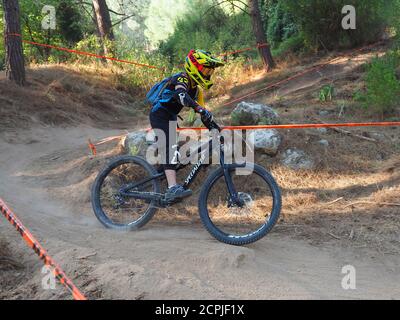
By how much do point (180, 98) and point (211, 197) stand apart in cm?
153

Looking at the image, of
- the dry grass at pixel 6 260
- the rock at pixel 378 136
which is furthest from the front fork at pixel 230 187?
the rock at pixel 378 136

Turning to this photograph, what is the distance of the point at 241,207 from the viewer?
481 cm

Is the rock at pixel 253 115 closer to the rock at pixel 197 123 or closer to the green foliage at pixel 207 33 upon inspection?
the rock at pixel 197 123

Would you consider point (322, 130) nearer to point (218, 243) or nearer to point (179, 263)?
point (218, 243)

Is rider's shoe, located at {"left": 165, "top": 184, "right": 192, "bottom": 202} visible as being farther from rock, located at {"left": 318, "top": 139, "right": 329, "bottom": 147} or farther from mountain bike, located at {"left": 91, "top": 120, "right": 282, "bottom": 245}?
rock, located at {"left": 318, "top": 139, "right": 329, "bottom": 147}

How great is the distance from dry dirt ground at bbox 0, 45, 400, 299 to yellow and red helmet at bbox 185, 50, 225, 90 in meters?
1.81

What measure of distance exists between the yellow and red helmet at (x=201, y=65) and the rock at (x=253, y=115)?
2.43 m

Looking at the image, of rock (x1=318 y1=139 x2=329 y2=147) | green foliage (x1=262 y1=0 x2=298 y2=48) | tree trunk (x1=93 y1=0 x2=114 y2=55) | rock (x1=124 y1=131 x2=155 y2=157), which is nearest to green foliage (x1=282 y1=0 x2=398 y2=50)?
green foliage (x1=262 y1=0 x2=298 y2=48)

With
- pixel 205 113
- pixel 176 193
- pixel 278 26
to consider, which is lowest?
pixel 176 193

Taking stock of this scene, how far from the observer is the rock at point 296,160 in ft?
22.6

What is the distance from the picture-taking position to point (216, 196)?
5.42 meters

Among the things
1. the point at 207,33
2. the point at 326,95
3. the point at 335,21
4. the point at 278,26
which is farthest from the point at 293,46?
the point at 207,33

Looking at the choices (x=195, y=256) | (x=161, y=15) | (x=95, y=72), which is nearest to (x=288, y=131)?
(x=195, y=256)

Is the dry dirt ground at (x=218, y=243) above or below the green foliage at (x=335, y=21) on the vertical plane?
below
